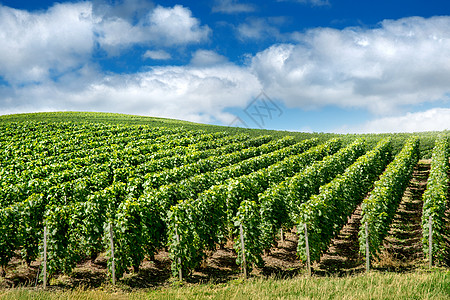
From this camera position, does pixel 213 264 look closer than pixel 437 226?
No

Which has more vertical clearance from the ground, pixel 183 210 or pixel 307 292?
pixel 183 210

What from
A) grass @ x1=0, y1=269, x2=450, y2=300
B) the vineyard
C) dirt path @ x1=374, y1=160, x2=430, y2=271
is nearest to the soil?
dirt path @ x1=374, y1=160, x2=430, y2=271

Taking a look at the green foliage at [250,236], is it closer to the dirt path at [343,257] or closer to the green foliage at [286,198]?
the green foliage at [286,198]

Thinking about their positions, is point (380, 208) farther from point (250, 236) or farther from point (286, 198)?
point (250, 236)

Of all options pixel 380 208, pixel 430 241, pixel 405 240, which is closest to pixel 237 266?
pixel 380 208

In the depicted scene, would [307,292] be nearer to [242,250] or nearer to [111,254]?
[242,250]

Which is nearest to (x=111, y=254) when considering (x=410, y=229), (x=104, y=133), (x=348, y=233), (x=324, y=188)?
(x=324, y=188)

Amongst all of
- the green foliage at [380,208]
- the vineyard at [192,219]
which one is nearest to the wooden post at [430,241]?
the vineyard at [192,219]

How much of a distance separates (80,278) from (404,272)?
1131 cm

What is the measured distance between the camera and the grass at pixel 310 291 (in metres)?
8.05

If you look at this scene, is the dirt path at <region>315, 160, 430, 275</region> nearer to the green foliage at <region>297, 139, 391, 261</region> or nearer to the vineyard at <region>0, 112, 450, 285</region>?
the vineyard at <region>0, 112, 450, 285</region>

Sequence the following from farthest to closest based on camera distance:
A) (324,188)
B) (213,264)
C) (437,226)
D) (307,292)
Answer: (324,188), (213,264), (437,226), (307,292)

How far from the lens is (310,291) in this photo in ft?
27.5

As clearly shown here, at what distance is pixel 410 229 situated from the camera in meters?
14.6
